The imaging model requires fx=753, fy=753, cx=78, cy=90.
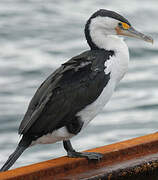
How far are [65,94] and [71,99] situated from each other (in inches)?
2.4

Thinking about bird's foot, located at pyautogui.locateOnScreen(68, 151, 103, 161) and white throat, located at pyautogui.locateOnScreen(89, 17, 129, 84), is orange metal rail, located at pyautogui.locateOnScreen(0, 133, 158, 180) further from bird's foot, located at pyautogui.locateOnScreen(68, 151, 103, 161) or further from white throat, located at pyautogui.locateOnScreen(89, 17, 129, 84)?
white throat, located at pyautogui.locateOnScreen(89, 17, 129, 84)

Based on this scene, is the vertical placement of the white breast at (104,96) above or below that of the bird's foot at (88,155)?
above

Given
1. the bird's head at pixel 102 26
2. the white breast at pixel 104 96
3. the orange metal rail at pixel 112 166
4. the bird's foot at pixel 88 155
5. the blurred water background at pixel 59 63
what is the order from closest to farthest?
the orange metal rail at pixel 112 166
the bird's foot at pixel 88 155
the white breast at pixel 104 96
the bird's head at pixel 102 26
the blurred water background at pixel 59 63

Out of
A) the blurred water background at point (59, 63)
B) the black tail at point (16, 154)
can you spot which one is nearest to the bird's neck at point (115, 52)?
the black tail at point (16, 154)

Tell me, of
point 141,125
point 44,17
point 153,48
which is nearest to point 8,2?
point 44,17

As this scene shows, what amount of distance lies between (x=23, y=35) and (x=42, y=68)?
1512mm

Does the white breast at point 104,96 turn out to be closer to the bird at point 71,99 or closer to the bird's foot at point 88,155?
the bird at point 71,99

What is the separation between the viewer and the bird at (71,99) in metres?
5.23

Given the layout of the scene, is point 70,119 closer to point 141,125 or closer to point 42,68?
point 141,125

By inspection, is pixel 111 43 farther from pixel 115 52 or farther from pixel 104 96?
pixel 104 96

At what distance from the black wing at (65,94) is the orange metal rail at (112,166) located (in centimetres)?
28

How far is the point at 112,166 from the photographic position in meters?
5.25

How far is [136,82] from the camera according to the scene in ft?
33.7

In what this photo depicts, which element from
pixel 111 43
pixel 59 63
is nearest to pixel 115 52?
pixel 111 43
